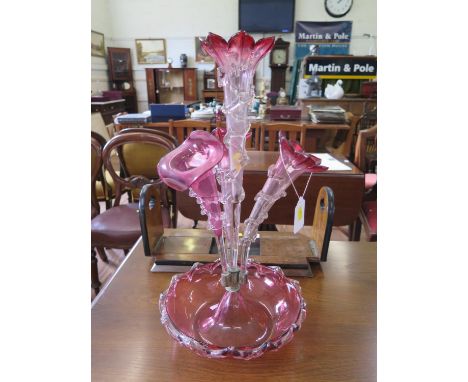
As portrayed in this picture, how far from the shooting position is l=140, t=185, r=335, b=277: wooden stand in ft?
2.69

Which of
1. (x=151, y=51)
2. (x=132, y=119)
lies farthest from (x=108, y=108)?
(x=132, y=119)

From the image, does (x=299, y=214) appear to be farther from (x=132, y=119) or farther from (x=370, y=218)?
(x=132, y=119)

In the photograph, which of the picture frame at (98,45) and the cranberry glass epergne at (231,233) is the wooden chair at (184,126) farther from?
the picture frame at (98,45)

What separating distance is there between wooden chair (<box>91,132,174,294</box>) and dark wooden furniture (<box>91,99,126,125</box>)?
Answer: 3.22 meters

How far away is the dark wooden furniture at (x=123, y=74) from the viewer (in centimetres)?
548

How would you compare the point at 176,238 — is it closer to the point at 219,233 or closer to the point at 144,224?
the point at 144,224

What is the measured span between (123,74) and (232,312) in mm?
5852

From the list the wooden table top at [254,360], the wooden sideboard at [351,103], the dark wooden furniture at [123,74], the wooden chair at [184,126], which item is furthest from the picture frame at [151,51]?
the wooden table top at [254,360]

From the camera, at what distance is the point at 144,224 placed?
82 cm

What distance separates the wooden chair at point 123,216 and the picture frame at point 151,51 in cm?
451

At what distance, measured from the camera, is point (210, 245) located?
89 cm

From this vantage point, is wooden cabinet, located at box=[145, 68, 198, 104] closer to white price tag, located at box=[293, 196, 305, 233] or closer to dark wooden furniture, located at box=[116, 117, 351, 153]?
dark wooden furniture, located at box=[116, 117, 351, 153]
